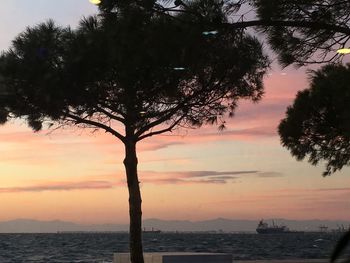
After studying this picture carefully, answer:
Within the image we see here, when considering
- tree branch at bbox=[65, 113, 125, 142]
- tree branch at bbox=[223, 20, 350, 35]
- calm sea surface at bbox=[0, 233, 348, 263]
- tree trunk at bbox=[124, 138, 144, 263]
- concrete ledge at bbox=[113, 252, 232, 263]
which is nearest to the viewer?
tree branch at bbox=[223, 20, 350, 35]

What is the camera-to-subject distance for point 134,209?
11578 millimetres

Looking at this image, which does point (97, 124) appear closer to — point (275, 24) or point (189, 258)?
point (189, 258)

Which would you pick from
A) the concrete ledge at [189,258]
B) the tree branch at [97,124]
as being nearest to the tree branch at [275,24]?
the concrete ledge at [189,258]

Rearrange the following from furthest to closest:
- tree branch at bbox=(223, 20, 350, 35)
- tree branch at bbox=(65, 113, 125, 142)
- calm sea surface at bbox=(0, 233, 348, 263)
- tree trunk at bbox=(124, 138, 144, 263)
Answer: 1. calm sea surface at bbox=(0, 233, 348, 263)
2. tree branch at bbox=(65, 113, 125, 142)
3. tree trunk at bbox=(124, 138, 144, 263)
4. tree branch at bbox=(223, 20, 350, 35)

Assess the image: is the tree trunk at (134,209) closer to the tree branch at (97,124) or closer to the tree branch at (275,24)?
the tree branch at (97,124)

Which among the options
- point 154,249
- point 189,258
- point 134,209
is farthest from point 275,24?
point 154,249

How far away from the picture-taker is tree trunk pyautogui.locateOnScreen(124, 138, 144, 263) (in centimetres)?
1157

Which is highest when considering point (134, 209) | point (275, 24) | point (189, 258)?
point (275, 24)

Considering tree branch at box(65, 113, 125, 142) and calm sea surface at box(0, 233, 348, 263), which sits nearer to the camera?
tree branch at box(65, 113, 125, 142)

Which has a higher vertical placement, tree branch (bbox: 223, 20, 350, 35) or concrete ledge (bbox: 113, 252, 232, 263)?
tree branch (bbox: 223, 20, 350, 35)

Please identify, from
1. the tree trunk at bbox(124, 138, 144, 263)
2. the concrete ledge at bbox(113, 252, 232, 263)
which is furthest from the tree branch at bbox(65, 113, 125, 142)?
the concrete ledge at bbox(113, 252, 232, 263)

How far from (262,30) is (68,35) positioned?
5496 millimetres

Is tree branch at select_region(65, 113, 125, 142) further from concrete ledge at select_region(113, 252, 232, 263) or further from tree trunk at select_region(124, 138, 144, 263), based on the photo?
concrete ledge at select_region(113, 252, 232, 263)

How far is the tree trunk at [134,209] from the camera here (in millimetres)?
11570
